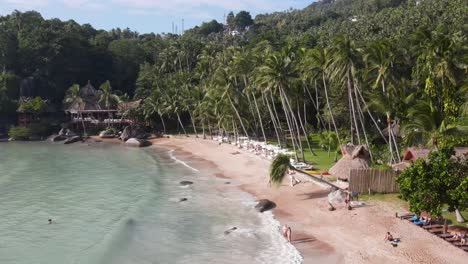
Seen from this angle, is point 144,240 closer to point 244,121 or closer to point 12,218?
point 12,218

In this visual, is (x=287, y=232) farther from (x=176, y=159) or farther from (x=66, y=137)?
(x=66, y=137)

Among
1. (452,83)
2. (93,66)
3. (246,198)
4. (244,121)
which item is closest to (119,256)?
(246,198)

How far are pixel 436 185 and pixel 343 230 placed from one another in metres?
5.40

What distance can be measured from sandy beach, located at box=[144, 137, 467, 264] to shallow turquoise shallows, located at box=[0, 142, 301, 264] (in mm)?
1217

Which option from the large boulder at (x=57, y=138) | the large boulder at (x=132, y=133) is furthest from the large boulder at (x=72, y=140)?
the large boulder at (x=132, y=133)

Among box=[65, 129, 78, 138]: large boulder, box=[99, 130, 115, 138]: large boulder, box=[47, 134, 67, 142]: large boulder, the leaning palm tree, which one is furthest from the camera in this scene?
box=[99, 130, 115, 138]: large boulder

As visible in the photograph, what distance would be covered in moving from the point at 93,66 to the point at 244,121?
160 ft

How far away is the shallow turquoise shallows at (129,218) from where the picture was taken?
2312 centimetres

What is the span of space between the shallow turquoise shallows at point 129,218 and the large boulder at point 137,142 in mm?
17530

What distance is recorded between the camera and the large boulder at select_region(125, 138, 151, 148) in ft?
220

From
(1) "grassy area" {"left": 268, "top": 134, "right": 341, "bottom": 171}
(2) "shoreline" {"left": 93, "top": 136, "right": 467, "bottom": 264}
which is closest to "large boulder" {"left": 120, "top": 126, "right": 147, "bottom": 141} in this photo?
(1) "grassy area" {"left": 268, "top": 134, "right": 341, "bottom": 171}

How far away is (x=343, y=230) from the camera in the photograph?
80.2 ft

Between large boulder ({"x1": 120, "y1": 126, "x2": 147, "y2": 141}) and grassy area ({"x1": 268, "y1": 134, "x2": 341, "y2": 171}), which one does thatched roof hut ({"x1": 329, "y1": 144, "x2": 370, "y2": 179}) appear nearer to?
grassy area ({"x1": 268, "y1": 134, "x2": 341, "y2": 171})

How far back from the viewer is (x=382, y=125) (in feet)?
171
